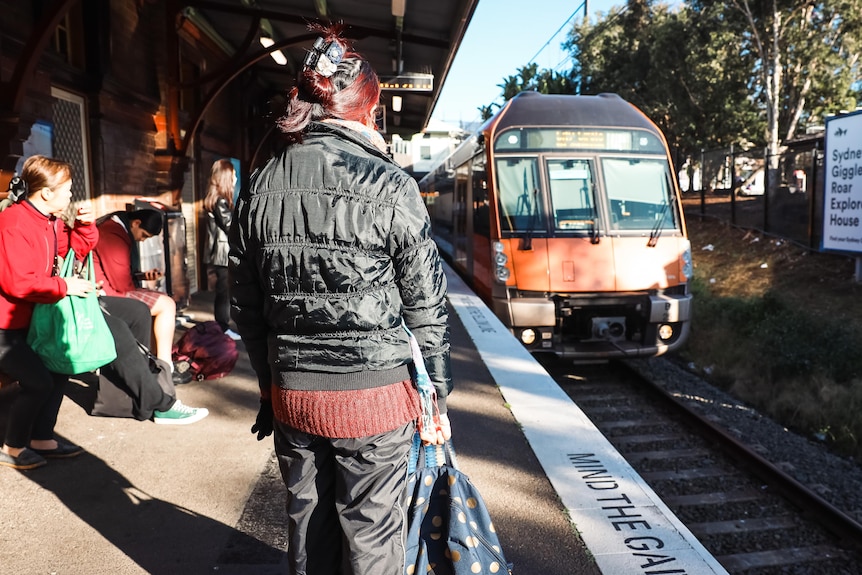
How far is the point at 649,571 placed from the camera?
9.75 feet

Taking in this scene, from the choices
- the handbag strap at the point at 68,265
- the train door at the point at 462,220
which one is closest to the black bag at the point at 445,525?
the handbag strap at the point at 68,265

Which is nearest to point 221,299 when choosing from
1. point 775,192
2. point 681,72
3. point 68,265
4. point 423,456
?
point 68,265

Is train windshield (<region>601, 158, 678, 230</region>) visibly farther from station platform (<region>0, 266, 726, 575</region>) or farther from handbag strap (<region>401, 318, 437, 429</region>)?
handbag strap (<region>401, 318, 437, 429</region>)

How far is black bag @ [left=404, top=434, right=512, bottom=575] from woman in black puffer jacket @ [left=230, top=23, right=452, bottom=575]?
9cm

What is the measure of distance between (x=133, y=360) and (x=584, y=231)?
5.31 meters

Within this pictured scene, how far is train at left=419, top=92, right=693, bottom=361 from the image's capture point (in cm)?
792

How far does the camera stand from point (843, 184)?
11.6 metres

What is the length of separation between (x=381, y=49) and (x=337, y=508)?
9315 mm

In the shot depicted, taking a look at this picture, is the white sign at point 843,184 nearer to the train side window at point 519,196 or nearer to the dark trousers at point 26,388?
the train side window at point 519,196

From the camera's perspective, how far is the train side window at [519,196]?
8.15 meters

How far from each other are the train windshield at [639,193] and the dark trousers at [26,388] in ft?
20.3

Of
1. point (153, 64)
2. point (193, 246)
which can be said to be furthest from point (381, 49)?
point (193, 246)

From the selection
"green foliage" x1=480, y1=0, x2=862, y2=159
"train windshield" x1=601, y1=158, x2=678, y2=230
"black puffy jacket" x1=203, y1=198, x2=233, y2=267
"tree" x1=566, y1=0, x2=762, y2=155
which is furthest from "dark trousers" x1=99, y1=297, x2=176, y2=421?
"tree" x1=566, y1=0, x2=762, y2=155

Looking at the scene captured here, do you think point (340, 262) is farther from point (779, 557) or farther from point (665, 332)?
point (665, 332)
